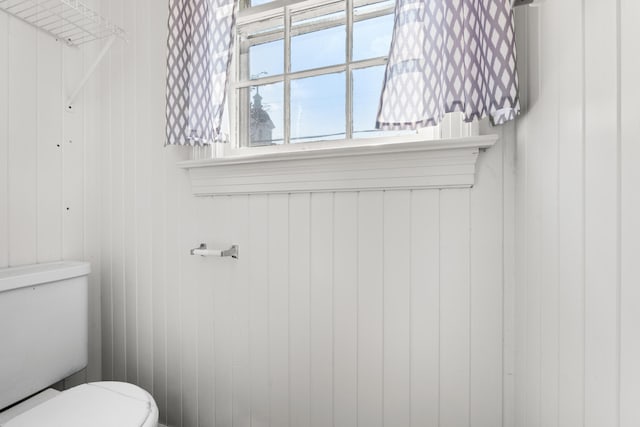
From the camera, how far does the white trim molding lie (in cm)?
87

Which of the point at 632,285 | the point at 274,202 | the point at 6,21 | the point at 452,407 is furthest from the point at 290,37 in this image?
the point at 452,407

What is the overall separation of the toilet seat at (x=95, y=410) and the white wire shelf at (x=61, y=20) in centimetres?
127

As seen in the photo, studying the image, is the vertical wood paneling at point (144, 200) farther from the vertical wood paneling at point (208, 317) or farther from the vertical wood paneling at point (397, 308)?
the vertical wood paneling at point (397, 308)

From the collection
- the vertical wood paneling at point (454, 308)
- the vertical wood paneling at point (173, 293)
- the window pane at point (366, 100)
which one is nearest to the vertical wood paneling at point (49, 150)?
the vertical wood paneling at point (173, 293)

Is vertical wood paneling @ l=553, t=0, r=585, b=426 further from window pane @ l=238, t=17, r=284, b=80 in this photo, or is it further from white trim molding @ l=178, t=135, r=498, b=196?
window pane @ l=238, t=17, r=284, b=80

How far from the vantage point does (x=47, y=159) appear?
4.26 feet

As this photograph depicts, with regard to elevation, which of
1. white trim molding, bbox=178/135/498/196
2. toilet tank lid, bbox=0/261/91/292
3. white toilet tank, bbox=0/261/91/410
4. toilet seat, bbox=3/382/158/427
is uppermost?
white trim molding, bbox=178/135/498/196

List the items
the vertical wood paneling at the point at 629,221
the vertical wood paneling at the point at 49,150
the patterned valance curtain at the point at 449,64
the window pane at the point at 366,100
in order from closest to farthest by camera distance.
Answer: the vertical wood paneling at the point at 629,221, the patterned valance curtain at the point at 449,64, the window pane at the point at 366,100, the vertical wood paneling at the point at 49,150

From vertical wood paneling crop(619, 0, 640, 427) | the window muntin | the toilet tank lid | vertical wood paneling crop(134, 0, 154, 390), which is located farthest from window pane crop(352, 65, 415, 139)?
the toilet tank lid

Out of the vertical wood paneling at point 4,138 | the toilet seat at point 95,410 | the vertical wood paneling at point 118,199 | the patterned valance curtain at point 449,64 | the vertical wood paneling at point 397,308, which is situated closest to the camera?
the patterned valance curtain at point 449,64

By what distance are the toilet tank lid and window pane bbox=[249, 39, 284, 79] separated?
3.34 ft

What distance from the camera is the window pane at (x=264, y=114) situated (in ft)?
3.92

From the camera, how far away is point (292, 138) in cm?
117

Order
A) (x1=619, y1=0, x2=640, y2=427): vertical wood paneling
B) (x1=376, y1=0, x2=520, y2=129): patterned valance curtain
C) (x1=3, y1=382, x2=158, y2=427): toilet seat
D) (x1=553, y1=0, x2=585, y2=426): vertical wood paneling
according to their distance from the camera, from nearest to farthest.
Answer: (x1=619, y1=0, x2=640, y2=427): vertical wood paneling, (x1=553, y1=0, x2=585, y2=426): vertical wood paneling, (x1=376, y1=0, x2=520, y2=129): patterned valance curtain, (x1=3, y1=382, x2=158, y2=427): toilet seat
